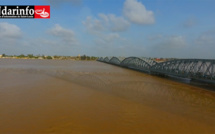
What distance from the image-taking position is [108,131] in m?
7.33

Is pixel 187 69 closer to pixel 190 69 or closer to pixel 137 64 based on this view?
pixel 190 69

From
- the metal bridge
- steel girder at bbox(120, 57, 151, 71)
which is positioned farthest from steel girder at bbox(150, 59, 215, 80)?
steel girder at bbox(120, 57, 151, 71)

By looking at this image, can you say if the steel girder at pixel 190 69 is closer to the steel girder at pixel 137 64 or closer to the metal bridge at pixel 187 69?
the metal bridge at pixel 187 69

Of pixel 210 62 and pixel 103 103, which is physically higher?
pixel 210 62

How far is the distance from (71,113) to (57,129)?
85.6 inches

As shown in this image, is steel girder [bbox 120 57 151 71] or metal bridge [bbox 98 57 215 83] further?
steel girder [bbox 120 57 151 71]

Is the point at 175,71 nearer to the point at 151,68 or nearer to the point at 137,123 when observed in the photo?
the point at 151,68

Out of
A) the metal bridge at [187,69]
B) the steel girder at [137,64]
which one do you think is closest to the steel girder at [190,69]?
the metal bridge at [187,69]

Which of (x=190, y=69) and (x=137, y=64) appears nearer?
(x=190, y=69)

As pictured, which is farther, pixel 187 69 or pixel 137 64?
pixel 137 64

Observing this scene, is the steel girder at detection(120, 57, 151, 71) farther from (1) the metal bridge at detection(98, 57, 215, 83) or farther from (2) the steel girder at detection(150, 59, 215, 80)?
(2) the steel girder at detection(150, 59, 215, 80)

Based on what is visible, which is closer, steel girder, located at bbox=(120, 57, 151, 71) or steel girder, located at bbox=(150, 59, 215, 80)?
steel girder, located at bbox=(150, 59, 215, 80)

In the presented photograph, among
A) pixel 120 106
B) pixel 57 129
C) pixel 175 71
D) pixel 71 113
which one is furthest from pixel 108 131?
pixel 175 71

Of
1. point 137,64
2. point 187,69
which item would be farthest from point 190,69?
point 137,64
